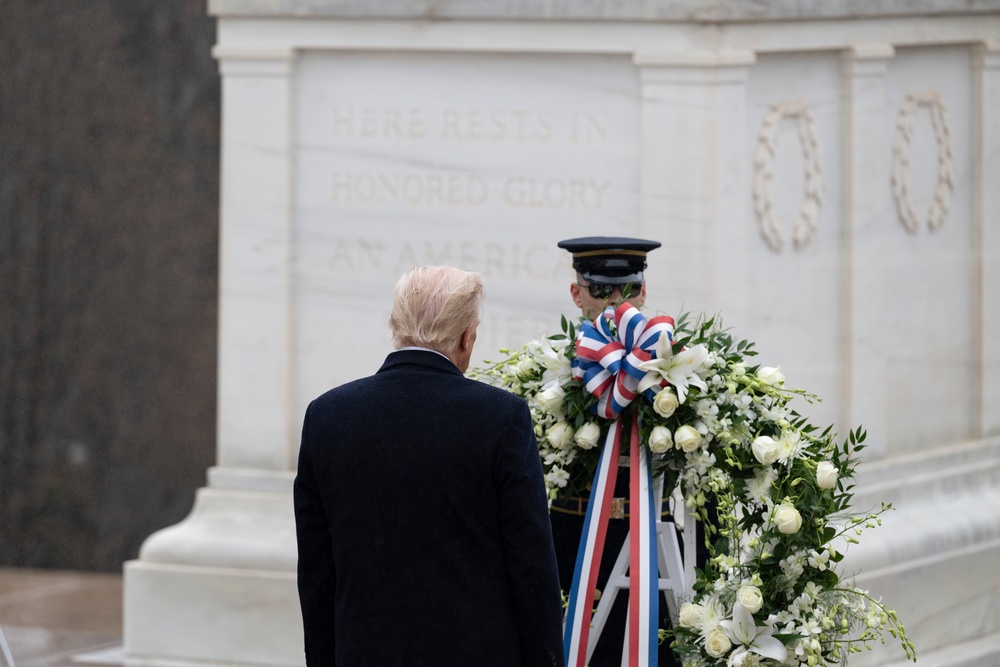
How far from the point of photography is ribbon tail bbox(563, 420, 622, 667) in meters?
3.82

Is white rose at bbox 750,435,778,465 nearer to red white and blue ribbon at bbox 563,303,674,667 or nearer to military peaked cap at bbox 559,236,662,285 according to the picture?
red white and blue ribbon at bbox 563,303,674,667

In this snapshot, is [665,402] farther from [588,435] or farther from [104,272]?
[104,272]

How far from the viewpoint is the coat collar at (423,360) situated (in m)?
3.17

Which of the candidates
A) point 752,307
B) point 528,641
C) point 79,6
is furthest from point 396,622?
point 79,6

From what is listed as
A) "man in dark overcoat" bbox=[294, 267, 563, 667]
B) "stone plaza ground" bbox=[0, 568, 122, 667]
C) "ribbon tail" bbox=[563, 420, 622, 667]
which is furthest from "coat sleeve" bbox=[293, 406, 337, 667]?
"stone plaza ground" bbox=[0, 568, 122, 667]

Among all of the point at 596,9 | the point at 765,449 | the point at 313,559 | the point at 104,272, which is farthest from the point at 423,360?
the point at 104,272

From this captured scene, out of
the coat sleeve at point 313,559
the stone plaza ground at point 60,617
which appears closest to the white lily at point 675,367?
the coat sleeve at point 313,559

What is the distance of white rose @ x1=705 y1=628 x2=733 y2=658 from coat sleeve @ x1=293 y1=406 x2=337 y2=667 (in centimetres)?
85

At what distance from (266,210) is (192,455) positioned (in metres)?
2.56

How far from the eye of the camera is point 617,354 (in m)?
3.74

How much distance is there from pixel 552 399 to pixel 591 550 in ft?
1.19

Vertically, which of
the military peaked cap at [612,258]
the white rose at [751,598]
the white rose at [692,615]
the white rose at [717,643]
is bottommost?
the white rose at [717,643]

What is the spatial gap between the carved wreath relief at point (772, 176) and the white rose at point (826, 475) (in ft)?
7.40

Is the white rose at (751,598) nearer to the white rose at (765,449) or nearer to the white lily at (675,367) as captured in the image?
the white rose at (765,449)
